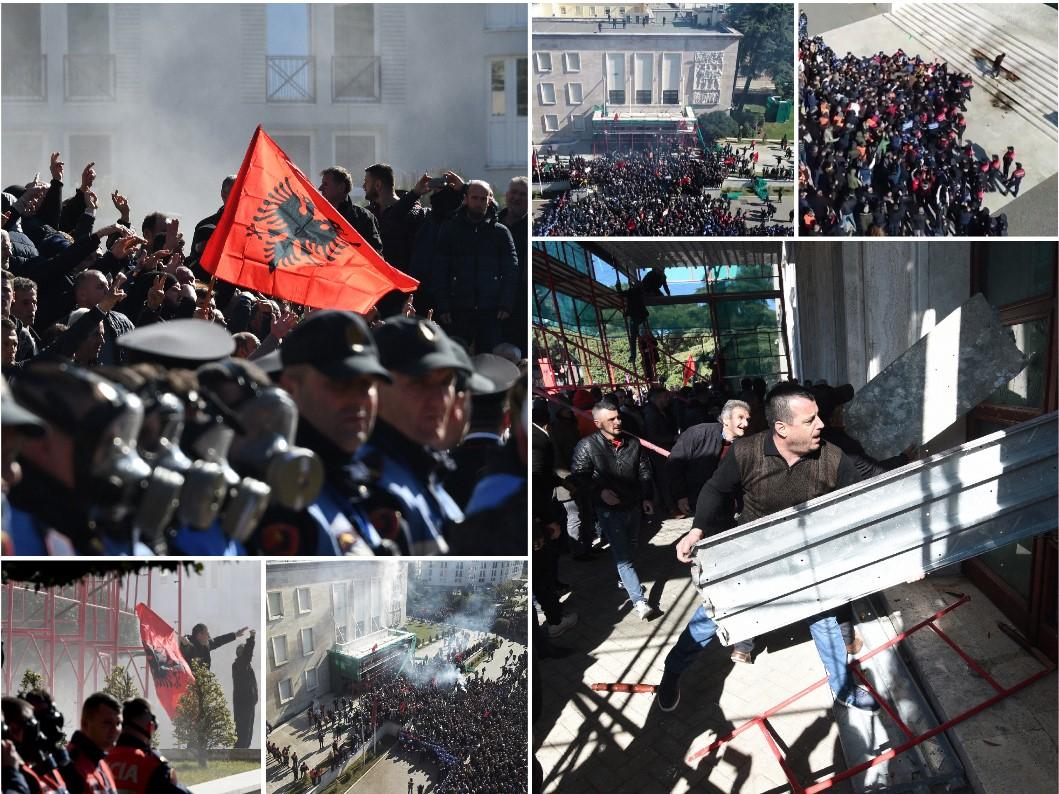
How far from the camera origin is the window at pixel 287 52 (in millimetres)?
2924

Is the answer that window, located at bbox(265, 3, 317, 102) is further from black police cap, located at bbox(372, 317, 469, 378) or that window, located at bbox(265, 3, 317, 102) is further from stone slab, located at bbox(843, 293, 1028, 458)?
stone slab, located at bbox(843, 293, 1028, 458)

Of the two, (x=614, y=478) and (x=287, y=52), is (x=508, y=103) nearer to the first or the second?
(x=287, y=52)

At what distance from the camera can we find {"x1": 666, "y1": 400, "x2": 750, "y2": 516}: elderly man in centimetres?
305

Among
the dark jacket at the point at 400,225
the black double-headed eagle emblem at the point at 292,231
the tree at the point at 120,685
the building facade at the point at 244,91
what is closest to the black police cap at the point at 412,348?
the dark jacket at the point at 400,225

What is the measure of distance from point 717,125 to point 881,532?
1.59 meters

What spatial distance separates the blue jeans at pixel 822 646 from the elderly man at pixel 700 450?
1.43 feet

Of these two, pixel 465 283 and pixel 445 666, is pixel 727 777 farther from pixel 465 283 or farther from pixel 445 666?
pixel 465 283

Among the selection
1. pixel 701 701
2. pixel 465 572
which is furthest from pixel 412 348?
pixel 701 701

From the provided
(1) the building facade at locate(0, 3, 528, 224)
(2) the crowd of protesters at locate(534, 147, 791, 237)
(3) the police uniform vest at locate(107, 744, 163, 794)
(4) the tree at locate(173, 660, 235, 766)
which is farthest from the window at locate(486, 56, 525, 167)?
(3) the police uniform vest at locate(107, 744, 163, 794)

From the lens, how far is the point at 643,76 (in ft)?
9.52

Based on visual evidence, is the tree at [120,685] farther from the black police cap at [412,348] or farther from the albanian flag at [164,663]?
the black police cap at [412,348]

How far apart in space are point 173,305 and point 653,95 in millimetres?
1952

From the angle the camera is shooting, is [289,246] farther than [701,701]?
No

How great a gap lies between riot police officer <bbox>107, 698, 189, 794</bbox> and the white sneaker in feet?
4.95
